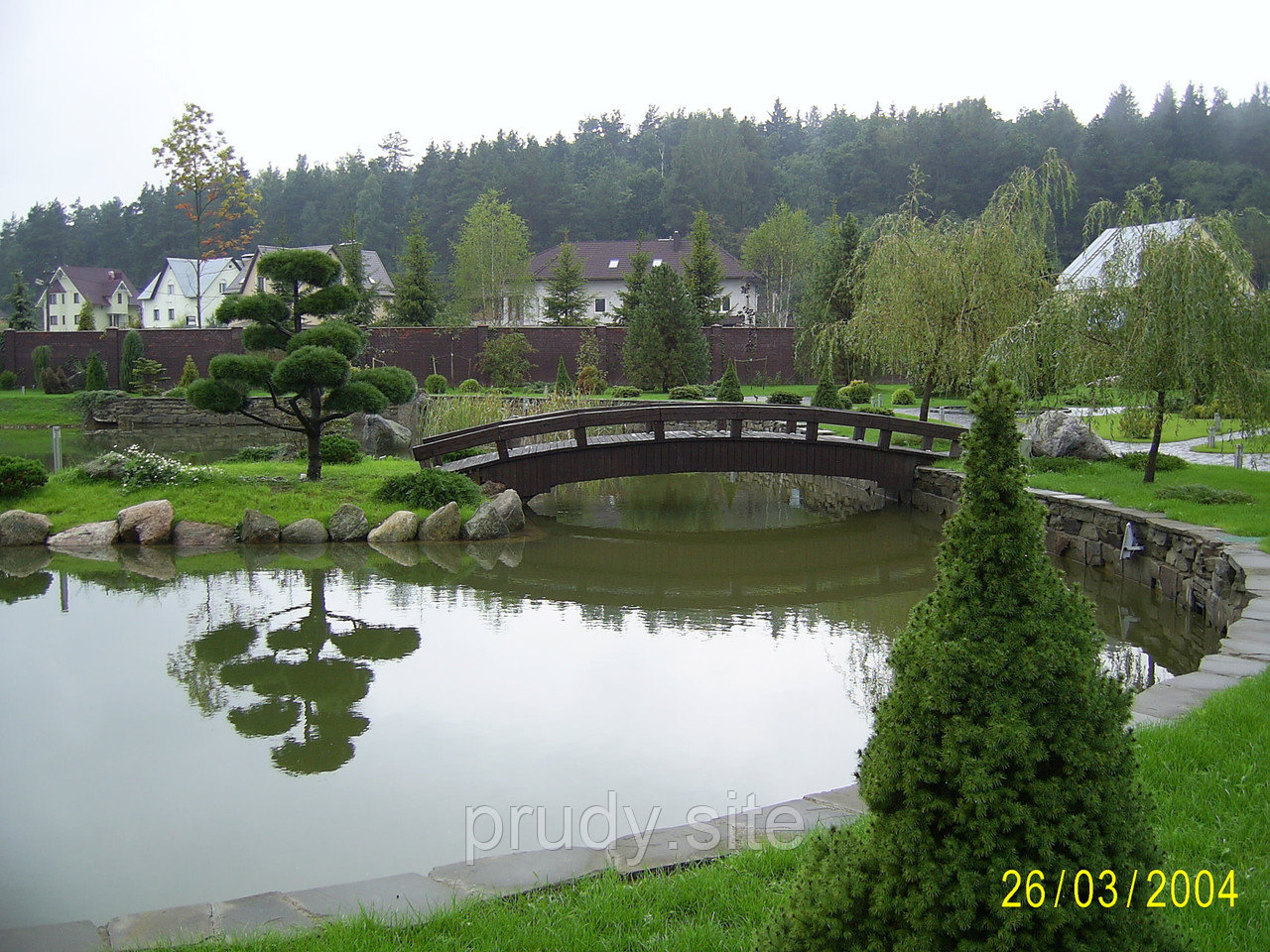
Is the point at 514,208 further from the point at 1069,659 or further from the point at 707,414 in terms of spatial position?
the point at 1069,659

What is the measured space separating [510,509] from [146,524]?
4.04 meters

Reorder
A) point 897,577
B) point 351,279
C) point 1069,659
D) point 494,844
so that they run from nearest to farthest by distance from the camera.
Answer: point 1069,659
point 494,844
point 897,577
point 351,279

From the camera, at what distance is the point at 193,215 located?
107 ft

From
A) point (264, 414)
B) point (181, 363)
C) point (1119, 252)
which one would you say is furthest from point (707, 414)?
point (181, 363)

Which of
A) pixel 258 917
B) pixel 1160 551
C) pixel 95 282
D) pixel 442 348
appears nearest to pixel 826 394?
pixel 1160 551

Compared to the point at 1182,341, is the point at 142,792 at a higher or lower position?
lower

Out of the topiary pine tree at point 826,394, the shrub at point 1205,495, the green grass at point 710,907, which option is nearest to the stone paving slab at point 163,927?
the green grass at point 710,907

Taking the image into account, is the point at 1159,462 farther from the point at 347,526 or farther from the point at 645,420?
the point at 347,526

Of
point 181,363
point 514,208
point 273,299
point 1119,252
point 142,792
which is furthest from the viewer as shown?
point 514,208

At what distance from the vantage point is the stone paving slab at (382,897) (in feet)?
10.3

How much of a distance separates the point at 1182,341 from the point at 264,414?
992 inches

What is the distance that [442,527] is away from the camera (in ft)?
38.1

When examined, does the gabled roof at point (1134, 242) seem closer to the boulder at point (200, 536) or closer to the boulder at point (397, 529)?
the boulder at point (397, 529)

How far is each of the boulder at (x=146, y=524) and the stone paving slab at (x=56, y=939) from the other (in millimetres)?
8626
